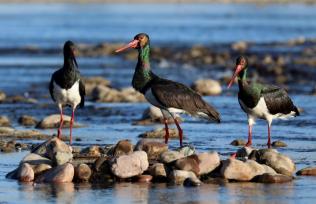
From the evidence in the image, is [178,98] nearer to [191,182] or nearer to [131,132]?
[191,182]

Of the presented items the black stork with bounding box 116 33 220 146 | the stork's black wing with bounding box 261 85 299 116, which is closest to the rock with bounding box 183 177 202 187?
the black stork with bounding box 116 33 220 146

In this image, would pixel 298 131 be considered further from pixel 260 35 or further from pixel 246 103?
pixel 260 35

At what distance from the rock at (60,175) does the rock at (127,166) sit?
0.56 meters

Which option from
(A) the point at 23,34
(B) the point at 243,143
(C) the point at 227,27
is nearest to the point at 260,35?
(C) the point at 227,27

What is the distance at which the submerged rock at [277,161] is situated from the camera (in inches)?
550

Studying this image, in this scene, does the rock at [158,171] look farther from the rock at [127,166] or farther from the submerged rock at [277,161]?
the submerged rock at [277,161]

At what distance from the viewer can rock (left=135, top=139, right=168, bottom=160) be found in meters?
14.8

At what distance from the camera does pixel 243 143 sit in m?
17.1

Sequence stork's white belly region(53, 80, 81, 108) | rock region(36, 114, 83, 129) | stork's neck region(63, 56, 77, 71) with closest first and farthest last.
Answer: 1. stork's neck region(63, 56, 77, 71)
2. stork's white belly region(53, 80, 81, 108)
3. rock region(36, 114, 83, 129)

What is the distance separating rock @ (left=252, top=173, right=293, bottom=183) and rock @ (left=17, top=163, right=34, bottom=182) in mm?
2936

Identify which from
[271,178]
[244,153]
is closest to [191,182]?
[271,178]

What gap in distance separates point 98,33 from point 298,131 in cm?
4537

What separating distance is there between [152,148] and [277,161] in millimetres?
1871

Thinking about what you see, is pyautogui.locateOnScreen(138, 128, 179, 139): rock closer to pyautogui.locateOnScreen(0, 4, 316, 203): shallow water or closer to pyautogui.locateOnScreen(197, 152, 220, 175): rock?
pyautogui.locateOnScreen(0, 4, 316, 203): shallow water
